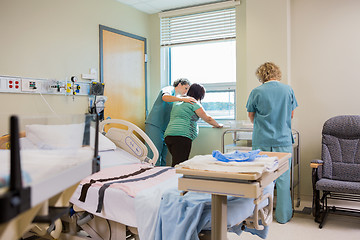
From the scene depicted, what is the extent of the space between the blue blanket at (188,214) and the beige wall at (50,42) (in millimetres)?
1836

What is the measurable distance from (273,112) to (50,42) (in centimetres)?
221

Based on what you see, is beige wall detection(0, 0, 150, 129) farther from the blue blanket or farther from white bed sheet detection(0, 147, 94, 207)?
white bed sheet detection(0, 147, 94, 207)

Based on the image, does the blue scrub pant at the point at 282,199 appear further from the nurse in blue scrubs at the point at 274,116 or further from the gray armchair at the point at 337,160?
the gray armchair at the point at 337,160

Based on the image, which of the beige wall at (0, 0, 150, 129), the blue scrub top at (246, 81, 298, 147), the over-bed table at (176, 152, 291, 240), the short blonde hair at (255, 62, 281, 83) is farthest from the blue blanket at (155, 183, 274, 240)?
the beige wall at (0, 0, 150, 129)

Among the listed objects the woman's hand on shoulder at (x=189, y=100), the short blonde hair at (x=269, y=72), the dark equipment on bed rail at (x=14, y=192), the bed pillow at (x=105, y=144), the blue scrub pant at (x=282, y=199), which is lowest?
the blue scrub pant at (x=282, y=199)

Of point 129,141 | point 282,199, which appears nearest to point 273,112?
point 282,199

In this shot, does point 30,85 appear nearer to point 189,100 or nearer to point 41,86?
point 41,86

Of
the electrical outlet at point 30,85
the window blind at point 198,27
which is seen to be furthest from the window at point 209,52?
the electrical outlet at point 30,85

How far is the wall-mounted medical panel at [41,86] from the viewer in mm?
2910

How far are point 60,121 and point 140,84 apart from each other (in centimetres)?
343

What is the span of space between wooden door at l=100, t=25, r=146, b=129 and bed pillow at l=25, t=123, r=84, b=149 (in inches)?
111

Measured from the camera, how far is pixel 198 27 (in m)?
4.35

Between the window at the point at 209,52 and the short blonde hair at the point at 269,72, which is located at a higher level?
the window at the point at 209,52

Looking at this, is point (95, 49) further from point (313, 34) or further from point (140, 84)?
point (313, 34)
